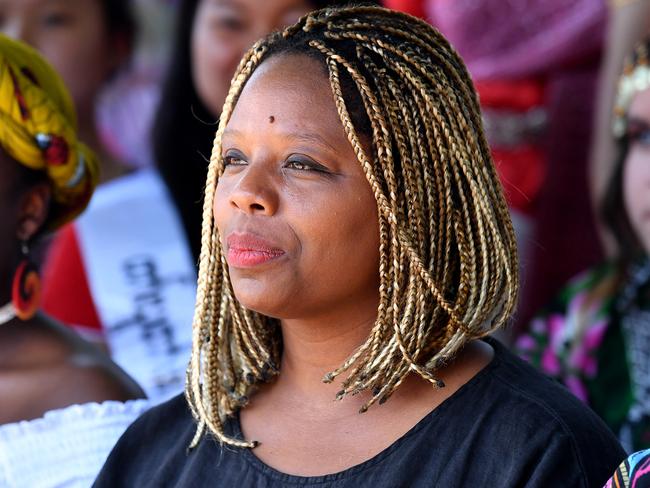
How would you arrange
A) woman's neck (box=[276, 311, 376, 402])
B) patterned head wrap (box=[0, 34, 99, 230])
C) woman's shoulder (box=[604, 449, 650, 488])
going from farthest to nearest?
patterned head wrap (box=[0, 34, 99, 230]) < woman's neck (box=[276, 311, 376, 402]) < woman's shoulder (box=[604, 449, 650, 488])

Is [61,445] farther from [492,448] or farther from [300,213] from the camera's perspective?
[492,448]

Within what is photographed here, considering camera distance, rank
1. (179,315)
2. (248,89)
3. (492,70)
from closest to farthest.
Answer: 1. (248,89)
2. (179,315)
3. (492,70)

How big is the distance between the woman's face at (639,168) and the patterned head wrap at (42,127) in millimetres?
1556

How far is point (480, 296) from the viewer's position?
73.5 inches

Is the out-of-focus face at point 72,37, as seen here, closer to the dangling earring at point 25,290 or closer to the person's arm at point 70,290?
the person's arm at point 70,290

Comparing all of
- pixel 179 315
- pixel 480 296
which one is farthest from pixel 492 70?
pixel 480 296

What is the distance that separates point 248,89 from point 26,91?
2.54 ft

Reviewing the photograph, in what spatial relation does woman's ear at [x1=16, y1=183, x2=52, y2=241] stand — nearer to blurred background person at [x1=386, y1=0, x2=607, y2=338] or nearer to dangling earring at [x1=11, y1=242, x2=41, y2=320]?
dangling earring at [x1=11, y1=242, x2=41, y2=320]

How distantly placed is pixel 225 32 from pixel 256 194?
1.94 metres

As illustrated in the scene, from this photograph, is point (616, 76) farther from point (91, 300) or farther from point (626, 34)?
point (91, 300)

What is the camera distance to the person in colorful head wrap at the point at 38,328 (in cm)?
239

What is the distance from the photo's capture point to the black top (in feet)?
5.62

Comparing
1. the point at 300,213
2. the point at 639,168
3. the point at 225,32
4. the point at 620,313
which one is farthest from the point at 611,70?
the point at 300,213

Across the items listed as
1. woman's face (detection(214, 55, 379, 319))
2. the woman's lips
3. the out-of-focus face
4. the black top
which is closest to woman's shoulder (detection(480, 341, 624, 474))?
the black top
